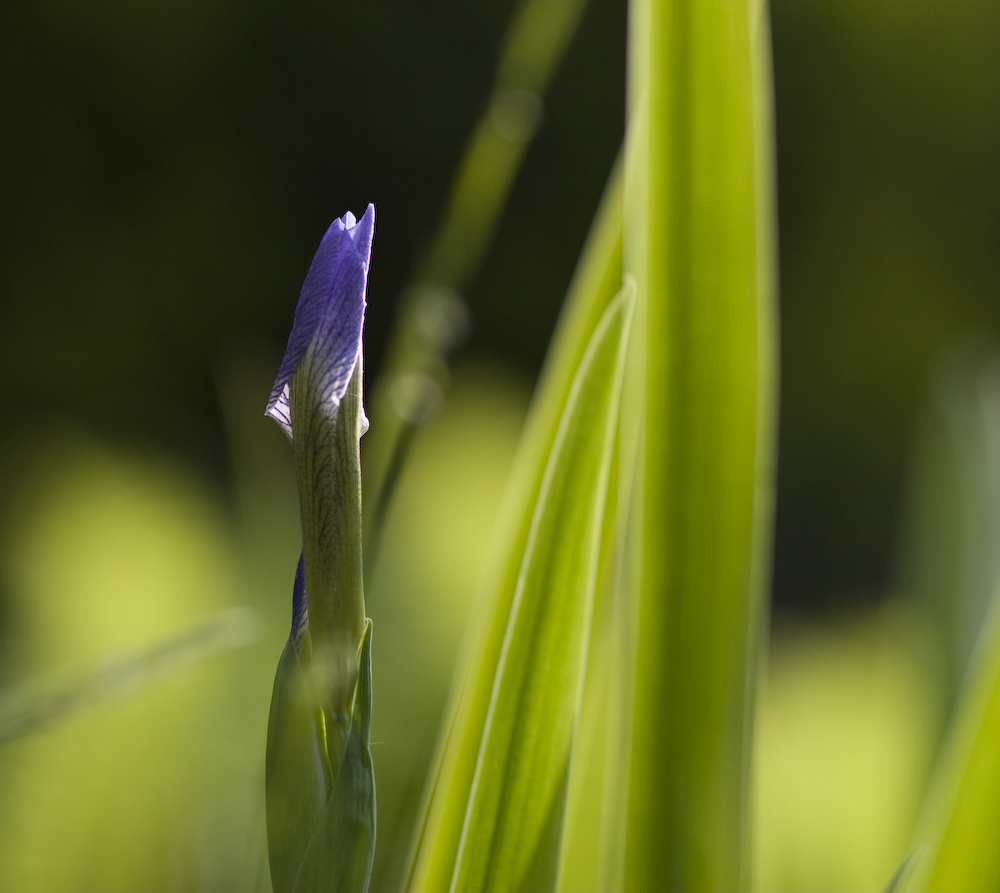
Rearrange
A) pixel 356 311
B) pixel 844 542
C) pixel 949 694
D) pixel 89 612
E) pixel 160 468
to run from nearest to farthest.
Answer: pixel 356 311 < pixel 949 694 < pixel 89 612 < pixel 160 468 < pixel 844 542

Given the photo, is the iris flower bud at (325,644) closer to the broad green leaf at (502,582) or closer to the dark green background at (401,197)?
the broad green leaf at (502,582)

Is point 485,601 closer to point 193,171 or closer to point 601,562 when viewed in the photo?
point 601,562

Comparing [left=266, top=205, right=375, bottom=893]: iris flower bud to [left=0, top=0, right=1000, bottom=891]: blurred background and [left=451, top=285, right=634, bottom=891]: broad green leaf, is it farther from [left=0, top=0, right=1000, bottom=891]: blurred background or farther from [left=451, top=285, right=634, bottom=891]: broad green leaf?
[left=0, top=0, right=1000, bottom=891]: blurred background

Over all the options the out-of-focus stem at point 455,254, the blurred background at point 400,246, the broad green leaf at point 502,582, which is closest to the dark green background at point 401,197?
the blurred background at point 400,246

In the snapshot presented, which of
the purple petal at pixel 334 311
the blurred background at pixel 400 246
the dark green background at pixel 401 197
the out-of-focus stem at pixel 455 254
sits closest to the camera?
the purple petal at pixel 334 311

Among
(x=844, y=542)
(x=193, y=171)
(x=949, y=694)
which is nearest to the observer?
(x=949, y=694)

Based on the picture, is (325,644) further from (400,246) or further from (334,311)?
(400,246)

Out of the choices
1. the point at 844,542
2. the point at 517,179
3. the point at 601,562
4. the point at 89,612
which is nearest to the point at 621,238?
the point at 601,562
